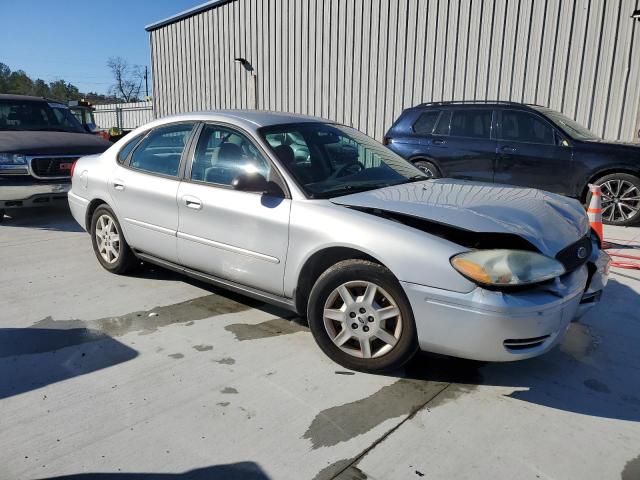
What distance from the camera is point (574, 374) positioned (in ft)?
9.76

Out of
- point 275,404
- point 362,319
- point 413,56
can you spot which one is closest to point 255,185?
point 362,319

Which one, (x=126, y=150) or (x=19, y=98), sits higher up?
(x=19, y=98)

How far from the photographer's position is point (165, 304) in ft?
13.4

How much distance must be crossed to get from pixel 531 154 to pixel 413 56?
496 centimetres

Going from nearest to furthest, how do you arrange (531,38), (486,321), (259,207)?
(486,321) → (259,207) → (531,38)

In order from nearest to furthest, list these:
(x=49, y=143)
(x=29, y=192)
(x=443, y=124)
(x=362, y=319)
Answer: (x=362, y=319), (x=29, y=192), (x=49, y=143), (x=443, y=124)

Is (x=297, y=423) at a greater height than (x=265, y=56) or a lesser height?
lesser

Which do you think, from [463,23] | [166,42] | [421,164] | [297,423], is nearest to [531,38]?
[463,23]

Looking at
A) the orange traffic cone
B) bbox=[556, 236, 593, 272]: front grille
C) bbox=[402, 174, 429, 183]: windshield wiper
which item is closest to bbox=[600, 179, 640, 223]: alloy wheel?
the orange traffic cone

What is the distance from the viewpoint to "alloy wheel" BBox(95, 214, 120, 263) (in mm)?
4641

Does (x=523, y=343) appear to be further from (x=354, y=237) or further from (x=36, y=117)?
(x=36, y=117)

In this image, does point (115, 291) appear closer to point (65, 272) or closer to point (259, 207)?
point (65, 272)

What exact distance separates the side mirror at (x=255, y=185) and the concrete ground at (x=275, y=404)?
1.00m

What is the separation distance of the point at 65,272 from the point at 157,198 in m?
1.61
